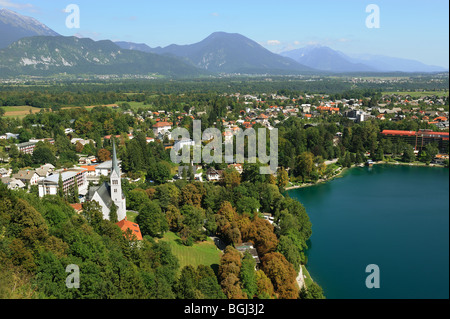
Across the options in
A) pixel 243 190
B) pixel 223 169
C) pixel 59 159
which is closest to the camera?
pixel 243 190

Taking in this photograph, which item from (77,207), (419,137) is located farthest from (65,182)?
(419,137)

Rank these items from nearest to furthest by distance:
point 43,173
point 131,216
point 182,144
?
point 131,216, point 43,173, point 182,144

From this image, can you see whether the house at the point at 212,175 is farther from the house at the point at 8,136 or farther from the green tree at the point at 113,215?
the house at the point at 8,136

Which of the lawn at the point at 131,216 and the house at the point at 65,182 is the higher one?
the house at the point at 65,182

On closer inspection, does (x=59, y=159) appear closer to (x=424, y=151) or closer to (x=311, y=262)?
(x=311, y=262)

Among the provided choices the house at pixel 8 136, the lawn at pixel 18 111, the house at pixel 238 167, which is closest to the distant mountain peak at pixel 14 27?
the lawn at pixel 18 111

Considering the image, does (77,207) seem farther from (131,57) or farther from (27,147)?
(131,57)

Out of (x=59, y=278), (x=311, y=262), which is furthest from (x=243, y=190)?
(x=59, y=278)
